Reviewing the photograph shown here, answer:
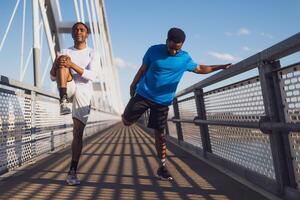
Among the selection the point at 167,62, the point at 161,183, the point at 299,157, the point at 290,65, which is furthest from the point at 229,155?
the point at 290,65

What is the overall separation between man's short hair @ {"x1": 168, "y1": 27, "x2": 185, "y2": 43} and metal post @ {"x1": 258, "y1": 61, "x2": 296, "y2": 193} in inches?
36.6

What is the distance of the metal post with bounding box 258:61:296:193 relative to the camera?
250 centimetres

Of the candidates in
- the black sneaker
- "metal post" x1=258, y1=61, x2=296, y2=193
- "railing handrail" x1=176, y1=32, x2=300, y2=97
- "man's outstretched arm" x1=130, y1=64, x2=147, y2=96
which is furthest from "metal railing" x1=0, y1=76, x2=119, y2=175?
"metal post" x1=258, y1=61, x2=296, y2=193

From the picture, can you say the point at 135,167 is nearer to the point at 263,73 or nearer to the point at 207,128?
the point at 207,128

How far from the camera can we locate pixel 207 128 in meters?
4.84

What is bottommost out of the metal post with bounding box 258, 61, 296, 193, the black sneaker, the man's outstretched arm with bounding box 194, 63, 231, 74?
the black sneaker

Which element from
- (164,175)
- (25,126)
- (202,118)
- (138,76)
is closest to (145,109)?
(138,76)

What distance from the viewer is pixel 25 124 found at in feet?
15.4

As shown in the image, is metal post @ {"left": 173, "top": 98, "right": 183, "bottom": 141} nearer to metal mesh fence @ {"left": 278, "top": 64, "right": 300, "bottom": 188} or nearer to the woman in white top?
the woman in white top

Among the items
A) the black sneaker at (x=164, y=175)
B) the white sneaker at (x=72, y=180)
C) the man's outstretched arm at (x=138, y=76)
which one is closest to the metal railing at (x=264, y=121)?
the black sneaker at (x=164, y=175)

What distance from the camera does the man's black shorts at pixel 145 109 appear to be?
3697 mm

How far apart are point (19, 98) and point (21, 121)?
0.92 feet

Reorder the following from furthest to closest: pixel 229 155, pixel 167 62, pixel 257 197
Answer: pixel 229 155, pixel 167 62, pixel 257 197

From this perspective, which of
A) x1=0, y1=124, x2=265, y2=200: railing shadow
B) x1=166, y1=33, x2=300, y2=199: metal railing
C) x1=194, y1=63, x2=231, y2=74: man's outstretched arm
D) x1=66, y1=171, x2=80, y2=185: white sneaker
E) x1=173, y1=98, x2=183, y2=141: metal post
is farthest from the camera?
x1=173, y1=98, x2=183, y2=141: metal post
